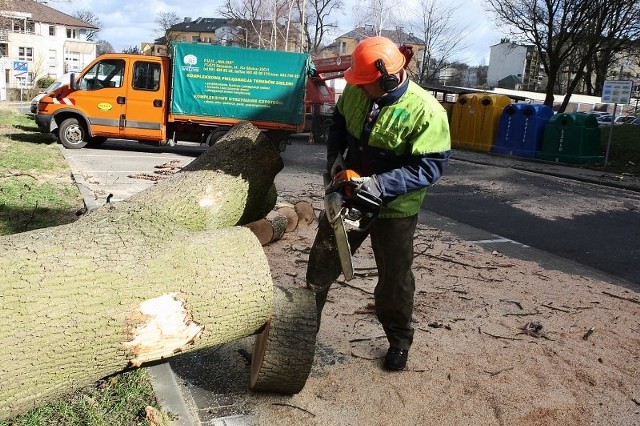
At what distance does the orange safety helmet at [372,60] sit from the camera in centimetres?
A: 297

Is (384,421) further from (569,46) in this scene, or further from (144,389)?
(569,46)

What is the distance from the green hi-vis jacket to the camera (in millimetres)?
2965

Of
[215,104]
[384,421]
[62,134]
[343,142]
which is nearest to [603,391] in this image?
[384,421]

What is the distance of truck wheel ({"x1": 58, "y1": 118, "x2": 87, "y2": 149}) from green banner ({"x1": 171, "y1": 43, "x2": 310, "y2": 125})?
217 centimetres

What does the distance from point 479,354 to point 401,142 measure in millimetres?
1592

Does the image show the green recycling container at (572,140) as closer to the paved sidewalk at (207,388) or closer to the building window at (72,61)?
the paved sidewalk at (207,388)

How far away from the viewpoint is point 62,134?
12930 millimetres

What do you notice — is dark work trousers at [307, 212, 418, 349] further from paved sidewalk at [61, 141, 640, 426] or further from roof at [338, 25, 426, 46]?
roof at [338, 25, 426, 46]

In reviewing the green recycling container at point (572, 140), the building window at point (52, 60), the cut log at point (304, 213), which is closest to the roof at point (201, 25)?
the building window at point (52, 60)

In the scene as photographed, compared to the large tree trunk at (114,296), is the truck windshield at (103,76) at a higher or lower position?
higher

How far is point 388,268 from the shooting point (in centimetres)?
329

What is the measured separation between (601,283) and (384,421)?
3.53 metres

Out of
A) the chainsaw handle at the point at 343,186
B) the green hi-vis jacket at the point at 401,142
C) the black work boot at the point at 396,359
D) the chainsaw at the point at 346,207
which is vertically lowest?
the black work boot at the point at 396,359

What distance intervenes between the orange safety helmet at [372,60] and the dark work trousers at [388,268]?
802 millimetres
